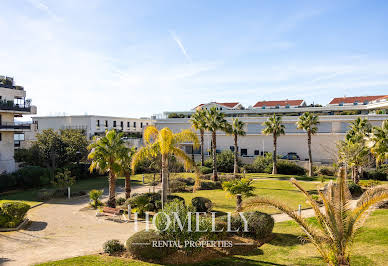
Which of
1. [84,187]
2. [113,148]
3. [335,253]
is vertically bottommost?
[84,187]

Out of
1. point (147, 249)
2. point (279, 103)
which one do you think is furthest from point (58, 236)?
point (279, 103)

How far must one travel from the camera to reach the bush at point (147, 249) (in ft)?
40.1

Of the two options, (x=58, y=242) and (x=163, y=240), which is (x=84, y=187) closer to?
(x=58, y=242)

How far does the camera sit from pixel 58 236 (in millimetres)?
16016

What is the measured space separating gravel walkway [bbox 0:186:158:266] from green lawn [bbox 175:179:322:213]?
26.5 ft

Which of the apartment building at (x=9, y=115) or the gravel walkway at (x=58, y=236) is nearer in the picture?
the gravel walkway at (x=58, y=236)

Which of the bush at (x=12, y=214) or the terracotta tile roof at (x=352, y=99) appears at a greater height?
the terracotta tile roof at (x=352, y=99)

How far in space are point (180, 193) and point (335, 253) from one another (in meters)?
20.8

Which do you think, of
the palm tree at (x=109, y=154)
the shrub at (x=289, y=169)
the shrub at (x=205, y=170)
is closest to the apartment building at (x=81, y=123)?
the shrub at (x=205, y=170)

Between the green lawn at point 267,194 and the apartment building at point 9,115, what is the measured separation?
2313 cm

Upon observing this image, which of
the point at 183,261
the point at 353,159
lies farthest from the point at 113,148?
the point at 353,159

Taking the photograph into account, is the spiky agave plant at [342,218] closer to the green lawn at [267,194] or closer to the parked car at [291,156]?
the green lawn at [267,194]

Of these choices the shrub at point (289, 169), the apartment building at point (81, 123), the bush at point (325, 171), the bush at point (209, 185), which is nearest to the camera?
the bush at point (209, 185)

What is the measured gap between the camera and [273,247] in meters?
13.6
